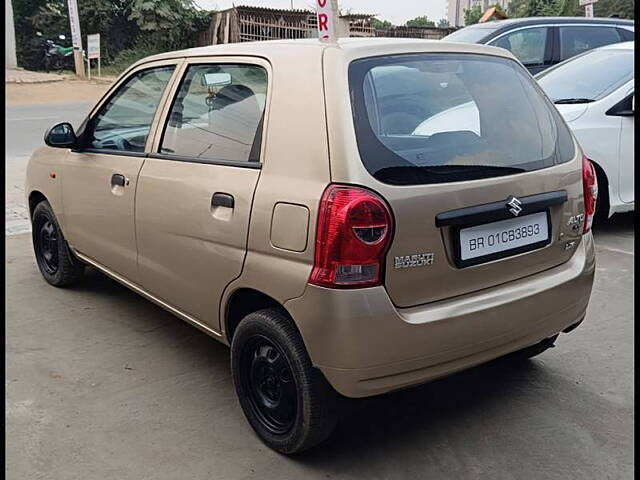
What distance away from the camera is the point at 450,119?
2941 mm

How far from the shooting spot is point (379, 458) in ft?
9.43

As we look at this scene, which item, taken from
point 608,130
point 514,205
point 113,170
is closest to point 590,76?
point 608,130

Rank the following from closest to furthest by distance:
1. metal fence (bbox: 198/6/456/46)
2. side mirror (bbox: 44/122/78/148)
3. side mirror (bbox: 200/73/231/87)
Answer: side mirror (bbox: 200/73/231/87)
side mirror (bbox: 44/122/78/148)
metal fence (bbox: 198/6/456/46)

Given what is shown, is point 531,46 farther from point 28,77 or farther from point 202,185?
point 28,77

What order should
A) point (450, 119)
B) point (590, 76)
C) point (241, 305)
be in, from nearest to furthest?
point (450, 119)
point (241, 305)
point (590, 76)

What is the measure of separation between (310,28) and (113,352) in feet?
77.1

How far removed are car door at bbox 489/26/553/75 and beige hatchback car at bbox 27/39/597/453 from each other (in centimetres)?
710

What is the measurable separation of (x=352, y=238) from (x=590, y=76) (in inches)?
197

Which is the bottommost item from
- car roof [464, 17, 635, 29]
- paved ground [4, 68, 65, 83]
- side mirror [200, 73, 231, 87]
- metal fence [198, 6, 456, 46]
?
side mirror [200, 73, 231, 87]

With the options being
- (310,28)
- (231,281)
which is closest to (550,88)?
(231,281)

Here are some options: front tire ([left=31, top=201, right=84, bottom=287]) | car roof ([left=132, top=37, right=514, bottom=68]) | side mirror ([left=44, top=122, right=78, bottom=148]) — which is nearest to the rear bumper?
car roof ([left=132, top=37, right=514, bottom=68])

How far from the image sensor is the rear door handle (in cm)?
294

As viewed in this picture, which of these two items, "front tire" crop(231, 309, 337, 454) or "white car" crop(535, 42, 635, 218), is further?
"white car" crop(535, 42, 635, 218)

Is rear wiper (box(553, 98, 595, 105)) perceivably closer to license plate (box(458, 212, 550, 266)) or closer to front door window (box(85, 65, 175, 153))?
license plate (box(458, 212, 550, 266))
